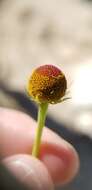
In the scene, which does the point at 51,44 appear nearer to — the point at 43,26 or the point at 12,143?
the point at 43,26

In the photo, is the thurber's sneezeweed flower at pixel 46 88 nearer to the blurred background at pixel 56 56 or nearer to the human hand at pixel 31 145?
the human hand at pixel 31 145

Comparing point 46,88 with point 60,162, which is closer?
point 46,88

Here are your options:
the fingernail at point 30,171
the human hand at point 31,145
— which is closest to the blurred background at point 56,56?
the human hand at point 31,145

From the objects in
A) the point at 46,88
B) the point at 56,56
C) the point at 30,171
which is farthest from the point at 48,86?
the point at 56,56

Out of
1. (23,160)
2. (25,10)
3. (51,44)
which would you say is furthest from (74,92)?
(23,160)

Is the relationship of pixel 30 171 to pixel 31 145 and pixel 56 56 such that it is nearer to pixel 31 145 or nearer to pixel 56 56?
pixel 31 145

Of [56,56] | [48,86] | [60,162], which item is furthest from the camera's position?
[56,56]

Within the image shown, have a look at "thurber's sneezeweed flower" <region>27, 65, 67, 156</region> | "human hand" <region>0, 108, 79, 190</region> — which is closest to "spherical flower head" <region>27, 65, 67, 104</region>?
"thurber's sneezeweed flower" <region>27, 65, 67, 156</region>
